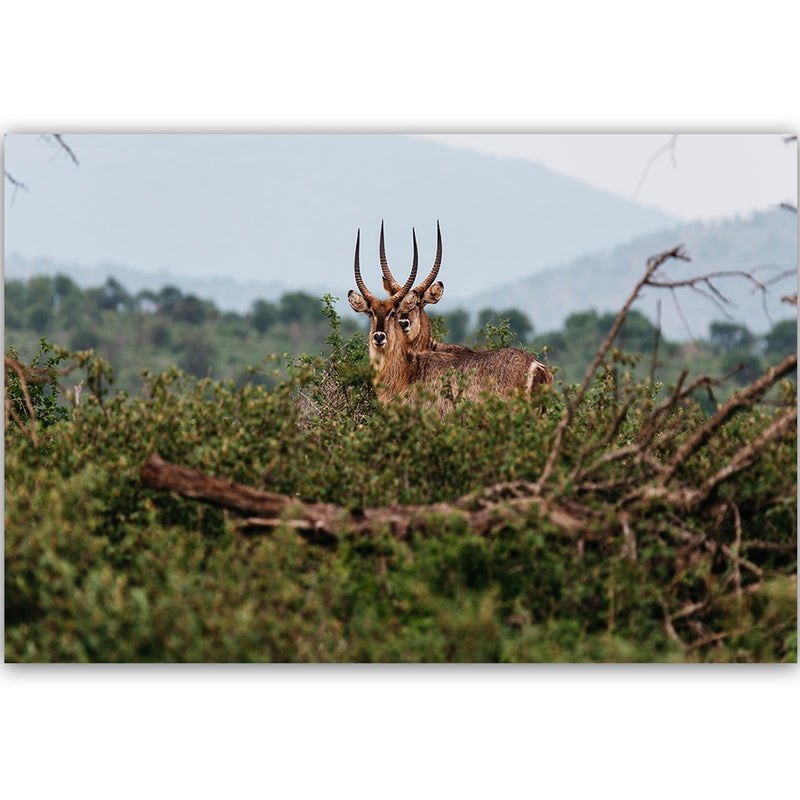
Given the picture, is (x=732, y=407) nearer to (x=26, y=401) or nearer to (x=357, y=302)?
(x=357, y=302)

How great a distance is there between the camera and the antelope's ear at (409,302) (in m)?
11.3

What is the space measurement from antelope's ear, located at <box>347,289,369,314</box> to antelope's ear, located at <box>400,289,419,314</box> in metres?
0.33

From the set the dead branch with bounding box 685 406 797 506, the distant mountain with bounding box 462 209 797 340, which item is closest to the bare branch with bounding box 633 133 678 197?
the dead branch with bounding box 685 406 797 506

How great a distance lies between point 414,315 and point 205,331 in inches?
1866

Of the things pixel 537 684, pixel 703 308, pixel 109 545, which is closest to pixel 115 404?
pixel 109 545

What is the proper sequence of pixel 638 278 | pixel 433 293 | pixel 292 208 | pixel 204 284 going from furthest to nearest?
1. pixel 204 284
2. pixel 638 278
3. pixel 292 208
4. pixel 433 293

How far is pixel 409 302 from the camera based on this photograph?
11.4 meters

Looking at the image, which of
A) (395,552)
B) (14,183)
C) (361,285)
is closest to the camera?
(395,552)

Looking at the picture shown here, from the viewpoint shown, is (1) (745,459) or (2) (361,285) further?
(2) (361,285)

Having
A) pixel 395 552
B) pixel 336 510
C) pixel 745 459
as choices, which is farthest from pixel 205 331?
pixel 745 459

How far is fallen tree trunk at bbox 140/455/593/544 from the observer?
23.2 feet

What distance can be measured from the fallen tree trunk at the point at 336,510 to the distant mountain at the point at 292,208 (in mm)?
2345

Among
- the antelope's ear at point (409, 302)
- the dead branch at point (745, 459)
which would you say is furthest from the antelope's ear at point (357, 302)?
the dead branch at point (745, 459)

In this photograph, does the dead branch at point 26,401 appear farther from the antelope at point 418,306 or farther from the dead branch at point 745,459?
the dead branch at point 745,459
